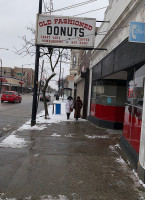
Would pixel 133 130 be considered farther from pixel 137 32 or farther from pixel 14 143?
pixel 14 143

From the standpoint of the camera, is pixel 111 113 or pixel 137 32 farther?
pixel 111 113

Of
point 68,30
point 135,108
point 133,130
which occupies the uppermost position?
point 68,30

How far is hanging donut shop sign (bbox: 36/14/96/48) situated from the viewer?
27.1 ft

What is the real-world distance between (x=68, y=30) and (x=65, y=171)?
5.95m

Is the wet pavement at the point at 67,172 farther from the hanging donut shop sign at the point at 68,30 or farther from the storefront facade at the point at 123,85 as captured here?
the hanging donut shop sign at the point at 68,30

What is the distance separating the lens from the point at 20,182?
12.8 feet

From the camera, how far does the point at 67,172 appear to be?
175 inches

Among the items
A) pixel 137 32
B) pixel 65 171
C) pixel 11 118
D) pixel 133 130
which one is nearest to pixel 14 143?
pixel 65 171

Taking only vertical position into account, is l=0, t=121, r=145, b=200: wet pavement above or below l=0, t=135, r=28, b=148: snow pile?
below

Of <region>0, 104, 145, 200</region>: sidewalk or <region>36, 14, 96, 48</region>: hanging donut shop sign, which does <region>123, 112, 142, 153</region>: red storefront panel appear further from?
<region>36, 14, 96, 48</region>: hanging donut shop sign

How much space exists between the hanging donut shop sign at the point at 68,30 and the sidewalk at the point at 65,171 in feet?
13.5

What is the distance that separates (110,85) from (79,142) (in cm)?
413

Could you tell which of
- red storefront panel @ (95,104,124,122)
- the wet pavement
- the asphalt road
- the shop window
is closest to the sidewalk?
the wet pavement

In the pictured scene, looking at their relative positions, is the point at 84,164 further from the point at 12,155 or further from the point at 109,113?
the point at 109,113
